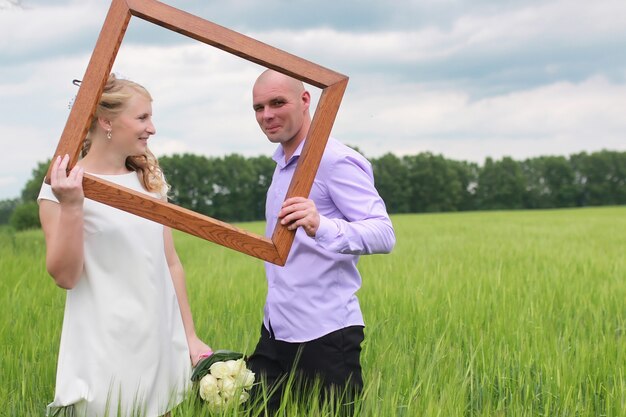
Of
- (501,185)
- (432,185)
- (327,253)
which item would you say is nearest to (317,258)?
(327,253)

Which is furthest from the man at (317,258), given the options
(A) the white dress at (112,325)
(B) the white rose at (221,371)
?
(A) the white dress at (112,325)

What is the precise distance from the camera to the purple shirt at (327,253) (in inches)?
88.9

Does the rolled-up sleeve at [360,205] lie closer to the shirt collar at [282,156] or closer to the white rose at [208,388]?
the shirt collar at [282,156]

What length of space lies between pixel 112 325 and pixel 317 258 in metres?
0.71

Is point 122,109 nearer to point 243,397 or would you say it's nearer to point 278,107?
point 278,107

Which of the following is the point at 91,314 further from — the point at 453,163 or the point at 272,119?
the point at 453,163

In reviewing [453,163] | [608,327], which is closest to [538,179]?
[453,163]

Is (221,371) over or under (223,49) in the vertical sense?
under

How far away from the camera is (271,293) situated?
8.11 feet

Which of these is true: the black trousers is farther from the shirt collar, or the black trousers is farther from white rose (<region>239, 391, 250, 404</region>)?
the shirt collar

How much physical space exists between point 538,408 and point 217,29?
6.79 ft

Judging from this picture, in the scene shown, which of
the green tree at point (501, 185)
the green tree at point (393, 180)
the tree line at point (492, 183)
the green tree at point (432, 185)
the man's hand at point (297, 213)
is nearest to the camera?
the man's hand at point (297, 213)

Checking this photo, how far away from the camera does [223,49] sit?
76.3 inches

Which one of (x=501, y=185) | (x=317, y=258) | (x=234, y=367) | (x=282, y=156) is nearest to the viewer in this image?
(x=234, y=367)
